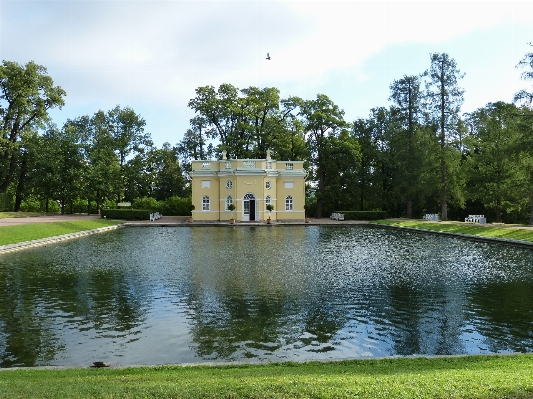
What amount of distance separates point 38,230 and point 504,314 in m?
24.0

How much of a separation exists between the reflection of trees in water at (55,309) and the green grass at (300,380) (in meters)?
1.55

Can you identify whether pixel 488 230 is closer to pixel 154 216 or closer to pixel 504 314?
pixel 504 314

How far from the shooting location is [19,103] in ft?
120

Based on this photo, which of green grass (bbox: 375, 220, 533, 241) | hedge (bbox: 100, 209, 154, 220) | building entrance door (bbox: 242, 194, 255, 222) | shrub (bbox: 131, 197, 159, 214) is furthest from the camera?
shrub (bbox: 131, 197, 159, 214)

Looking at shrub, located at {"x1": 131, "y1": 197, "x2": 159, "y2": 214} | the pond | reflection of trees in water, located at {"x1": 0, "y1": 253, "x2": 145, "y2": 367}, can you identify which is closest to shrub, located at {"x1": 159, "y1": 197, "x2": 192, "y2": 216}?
shrub, located at {"x1": 131, "y1": 197, "x2": 159, "y2": 214}

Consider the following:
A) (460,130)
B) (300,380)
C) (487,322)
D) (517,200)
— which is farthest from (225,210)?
(300,380)

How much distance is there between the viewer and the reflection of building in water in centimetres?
3819

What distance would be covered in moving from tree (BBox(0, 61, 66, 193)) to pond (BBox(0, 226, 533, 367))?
25569 mm

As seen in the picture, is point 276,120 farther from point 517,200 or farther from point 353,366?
point 353,366

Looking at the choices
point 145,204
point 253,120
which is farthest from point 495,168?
point 145,204

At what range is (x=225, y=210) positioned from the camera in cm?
3891

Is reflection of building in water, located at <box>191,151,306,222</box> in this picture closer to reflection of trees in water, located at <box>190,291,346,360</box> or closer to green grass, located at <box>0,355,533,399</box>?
reflection of trees in water, located at <box>190,291,346,360</box>

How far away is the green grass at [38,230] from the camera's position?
2091 cm

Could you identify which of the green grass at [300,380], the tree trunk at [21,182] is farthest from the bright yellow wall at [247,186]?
the green grass at [300,380]
